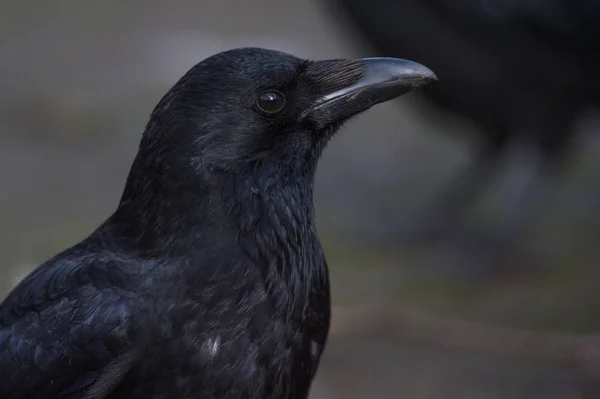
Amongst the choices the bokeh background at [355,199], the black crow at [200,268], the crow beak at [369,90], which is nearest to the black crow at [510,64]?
the bokeh background at [355,199]

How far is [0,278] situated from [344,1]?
7.43 ft

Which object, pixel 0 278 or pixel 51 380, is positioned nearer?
pixel 51 380

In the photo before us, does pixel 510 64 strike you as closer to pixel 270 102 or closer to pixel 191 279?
pixel 270 102

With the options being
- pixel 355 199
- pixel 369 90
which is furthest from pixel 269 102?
pixel 355 199

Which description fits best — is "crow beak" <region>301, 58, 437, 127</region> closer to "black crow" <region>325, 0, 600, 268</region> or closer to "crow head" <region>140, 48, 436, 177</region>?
"crow head" <region>140, 48, 436, 177</region>

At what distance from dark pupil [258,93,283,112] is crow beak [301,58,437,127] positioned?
0.48 ft

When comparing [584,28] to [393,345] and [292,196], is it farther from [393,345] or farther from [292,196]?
[292,196]

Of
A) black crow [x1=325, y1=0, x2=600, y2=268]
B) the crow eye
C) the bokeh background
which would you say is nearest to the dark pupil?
the crow eye

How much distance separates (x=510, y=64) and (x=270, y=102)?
9.71 ft

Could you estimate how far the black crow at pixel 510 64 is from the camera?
17.3ft

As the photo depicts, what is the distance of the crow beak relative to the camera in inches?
110

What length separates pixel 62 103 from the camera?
26.3 ft

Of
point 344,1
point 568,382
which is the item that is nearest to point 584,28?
point 344,1

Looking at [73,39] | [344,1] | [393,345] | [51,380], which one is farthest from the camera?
[73,39]
